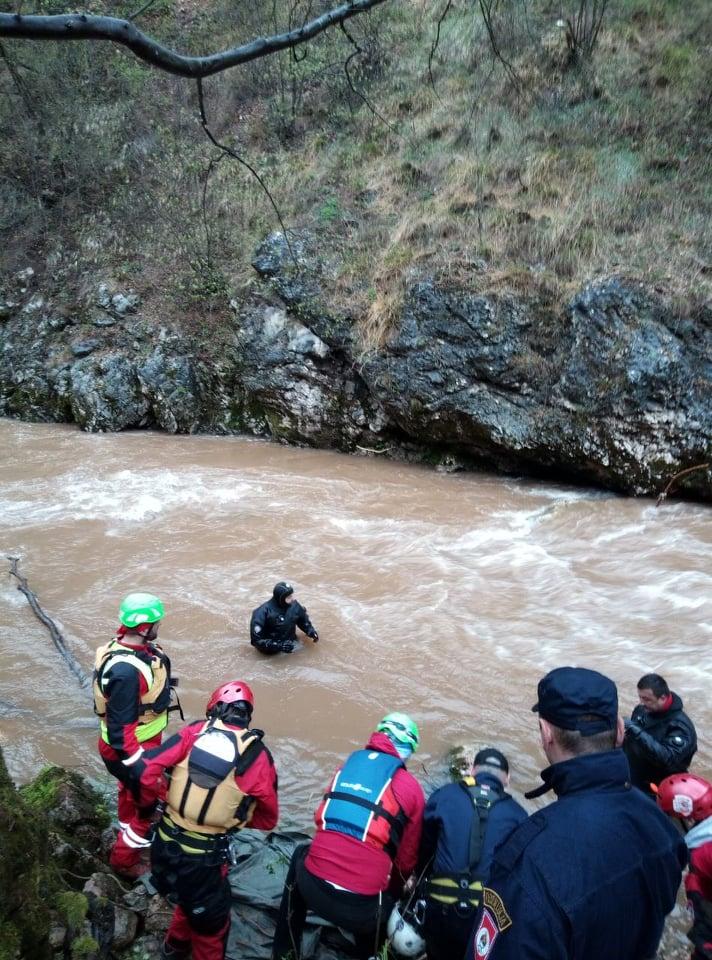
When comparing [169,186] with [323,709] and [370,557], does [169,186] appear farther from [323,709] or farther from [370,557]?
[323,709]

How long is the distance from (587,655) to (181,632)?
12.4 ft

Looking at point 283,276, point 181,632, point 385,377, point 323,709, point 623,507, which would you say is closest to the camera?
point 323,709

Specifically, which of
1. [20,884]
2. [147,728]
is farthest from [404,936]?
[147,728]

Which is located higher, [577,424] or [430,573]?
[577,424]

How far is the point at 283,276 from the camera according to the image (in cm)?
1323

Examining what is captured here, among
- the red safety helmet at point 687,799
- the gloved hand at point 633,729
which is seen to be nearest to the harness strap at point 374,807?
the red safety helmet at point 687,799

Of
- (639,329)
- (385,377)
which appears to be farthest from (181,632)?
(639,329)

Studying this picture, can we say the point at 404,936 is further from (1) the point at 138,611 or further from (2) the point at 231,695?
(1) the point at 138,611

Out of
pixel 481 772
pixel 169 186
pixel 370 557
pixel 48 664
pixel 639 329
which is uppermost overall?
pixel 169 186

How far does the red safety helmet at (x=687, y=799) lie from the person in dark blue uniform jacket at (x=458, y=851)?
87 cm

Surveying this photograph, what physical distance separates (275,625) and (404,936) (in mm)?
3306

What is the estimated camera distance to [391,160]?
46.8 feet

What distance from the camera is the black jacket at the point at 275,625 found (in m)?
5.98

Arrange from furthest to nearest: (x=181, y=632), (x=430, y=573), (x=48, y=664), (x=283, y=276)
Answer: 1. (x=283, y=276)
2. (x=430, y=573)
3. (x=181, y=632)
4. (x=48, y=664)
